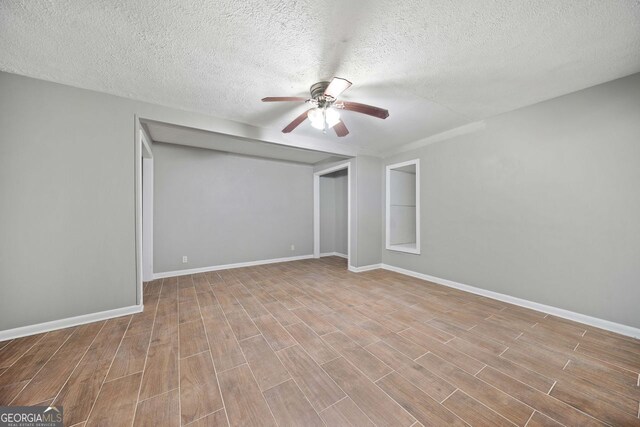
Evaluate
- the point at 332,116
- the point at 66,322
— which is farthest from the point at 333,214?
the point at 66,322

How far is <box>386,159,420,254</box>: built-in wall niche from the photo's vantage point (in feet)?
14.9

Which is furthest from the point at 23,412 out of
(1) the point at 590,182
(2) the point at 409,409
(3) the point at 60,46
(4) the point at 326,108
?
(1) the point at 590,182

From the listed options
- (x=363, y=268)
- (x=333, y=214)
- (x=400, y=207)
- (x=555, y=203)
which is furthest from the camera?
(x=333, y=214)

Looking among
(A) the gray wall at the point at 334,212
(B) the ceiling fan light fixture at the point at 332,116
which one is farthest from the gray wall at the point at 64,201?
(A) the gray wall at the point at 334,212

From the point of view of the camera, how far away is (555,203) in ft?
8.16

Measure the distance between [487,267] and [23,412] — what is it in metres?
4.38

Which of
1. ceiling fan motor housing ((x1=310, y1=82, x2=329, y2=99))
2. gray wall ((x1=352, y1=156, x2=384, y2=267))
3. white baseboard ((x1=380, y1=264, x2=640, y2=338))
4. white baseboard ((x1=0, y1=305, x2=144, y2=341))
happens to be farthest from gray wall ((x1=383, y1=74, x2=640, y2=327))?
white baseboard ((x1=0, y1=305, x2=144, y2=341))

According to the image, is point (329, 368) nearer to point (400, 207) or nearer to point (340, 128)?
point (340, 128)

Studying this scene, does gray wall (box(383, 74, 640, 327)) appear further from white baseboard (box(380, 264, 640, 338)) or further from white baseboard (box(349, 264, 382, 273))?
white baseboard (box(349, 264, 382, 273))

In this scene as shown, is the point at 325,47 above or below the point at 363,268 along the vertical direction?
above

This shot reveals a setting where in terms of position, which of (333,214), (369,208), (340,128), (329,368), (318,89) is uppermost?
(318,89)

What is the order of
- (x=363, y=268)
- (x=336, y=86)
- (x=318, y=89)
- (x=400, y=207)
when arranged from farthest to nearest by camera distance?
(x=400, y=207) → (x=363, y=268) → (x=318, y=89) → (x=336, y=86)

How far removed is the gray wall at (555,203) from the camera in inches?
82.7

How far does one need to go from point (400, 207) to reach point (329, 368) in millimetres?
3760
